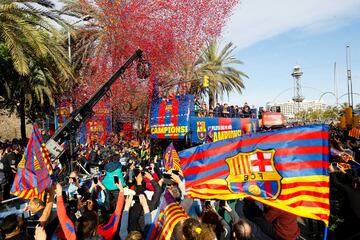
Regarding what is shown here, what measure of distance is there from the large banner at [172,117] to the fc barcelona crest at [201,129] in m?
0.45

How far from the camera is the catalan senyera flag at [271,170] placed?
353cm

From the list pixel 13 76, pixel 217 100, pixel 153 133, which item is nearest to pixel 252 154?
pixel 153 133

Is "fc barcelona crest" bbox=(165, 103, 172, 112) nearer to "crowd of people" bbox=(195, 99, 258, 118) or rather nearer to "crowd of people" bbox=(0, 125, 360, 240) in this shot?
"crowd of people" bbox=(195, 99, 258, 118)


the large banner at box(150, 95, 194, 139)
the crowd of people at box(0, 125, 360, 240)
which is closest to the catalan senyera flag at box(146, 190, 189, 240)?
the crowd of people at box(0, 125, 360, 240)

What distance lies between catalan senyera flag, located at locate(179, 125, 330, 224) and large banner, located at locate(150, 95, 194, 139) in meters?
9.12

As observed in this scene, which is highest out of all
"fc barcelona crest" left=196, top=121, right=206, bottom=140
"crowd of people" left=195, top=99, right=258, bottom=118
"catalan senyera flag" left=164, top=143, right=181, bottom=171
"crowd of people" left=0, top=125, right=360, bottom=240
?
"crowd of people" left=195, top=99, right=258, bottom=118

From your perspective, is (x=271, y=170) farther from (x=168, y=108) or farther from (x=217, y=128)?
(x=217, y=128)

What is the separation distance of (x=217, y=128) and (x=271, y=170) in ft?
36.8

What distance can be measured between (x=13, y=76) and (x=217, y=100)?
1677 centimetres

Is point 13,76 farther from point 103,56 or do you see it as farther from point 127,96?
point 127,96

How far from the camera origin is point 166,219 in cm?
382

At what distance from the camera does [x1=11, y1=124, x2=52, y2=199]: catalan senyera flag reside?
516 cm

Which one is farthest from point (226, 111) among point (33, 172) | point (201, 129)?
point (33, 172)

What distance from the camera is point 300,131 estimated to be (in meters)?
3.73
